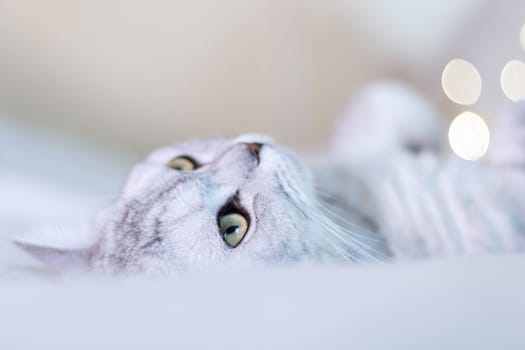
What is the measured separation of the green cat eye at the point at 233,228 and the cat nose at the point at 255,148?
11 cm

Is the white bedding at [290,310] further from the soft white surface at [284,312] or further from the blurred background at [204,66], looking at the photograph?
the blurred background at [204,66]

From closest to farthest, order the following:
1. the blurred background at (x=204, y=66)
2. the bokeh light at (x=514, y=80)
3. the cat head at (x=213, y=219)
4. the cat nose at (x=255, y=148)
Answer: the cat head at (x=213, y=219) < the cat nose at (x=255, y=148) < the bokeh light at (x=514, y=80) < the blurred background at (x=204, y=66)

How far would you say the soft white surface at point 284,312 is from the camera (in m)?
0.45

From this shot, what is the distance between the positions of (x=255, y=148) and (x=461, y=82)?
77 cm

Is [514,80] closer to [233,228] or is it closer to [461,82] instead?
[461,82]

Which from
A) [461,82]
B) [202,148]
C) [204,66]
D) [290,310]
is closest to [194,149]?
[202,148]

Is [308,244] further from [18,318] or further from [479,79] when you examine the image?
[479,79]

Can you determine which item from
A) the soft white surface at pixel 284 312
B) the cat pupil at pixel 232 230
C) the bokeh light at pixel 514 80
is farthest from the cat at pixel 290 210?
the soft white surface at pixel 284 312

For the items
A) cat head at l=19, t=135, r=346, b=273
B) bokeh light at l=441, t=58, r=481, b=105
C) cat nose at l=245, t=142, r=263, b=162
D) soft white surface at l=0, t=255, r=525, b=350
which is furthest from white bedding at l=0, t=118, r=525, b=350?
bokeh light at l=441, t=58, r=481, b=105

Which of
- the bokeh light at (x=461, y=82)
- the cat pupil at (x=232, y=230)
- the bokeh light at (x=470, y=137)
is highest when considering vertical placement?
the bokeh light at (x=461, y=82)

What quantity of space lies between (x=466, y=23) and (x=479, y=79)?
17cm

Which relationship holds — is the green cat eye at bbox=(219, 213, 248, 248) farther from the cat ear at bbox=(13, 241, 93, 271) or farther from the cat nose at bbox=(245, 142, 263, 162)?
the cat ear at bbox=(13, 241, 93, 271)

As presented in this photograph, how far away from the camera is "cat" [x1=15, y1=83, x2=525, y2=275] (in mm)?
761

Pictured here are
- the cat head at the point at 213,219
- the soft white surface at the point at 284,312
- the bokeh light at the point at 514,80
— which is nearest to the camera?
the soft white surface at the point at 284,312
